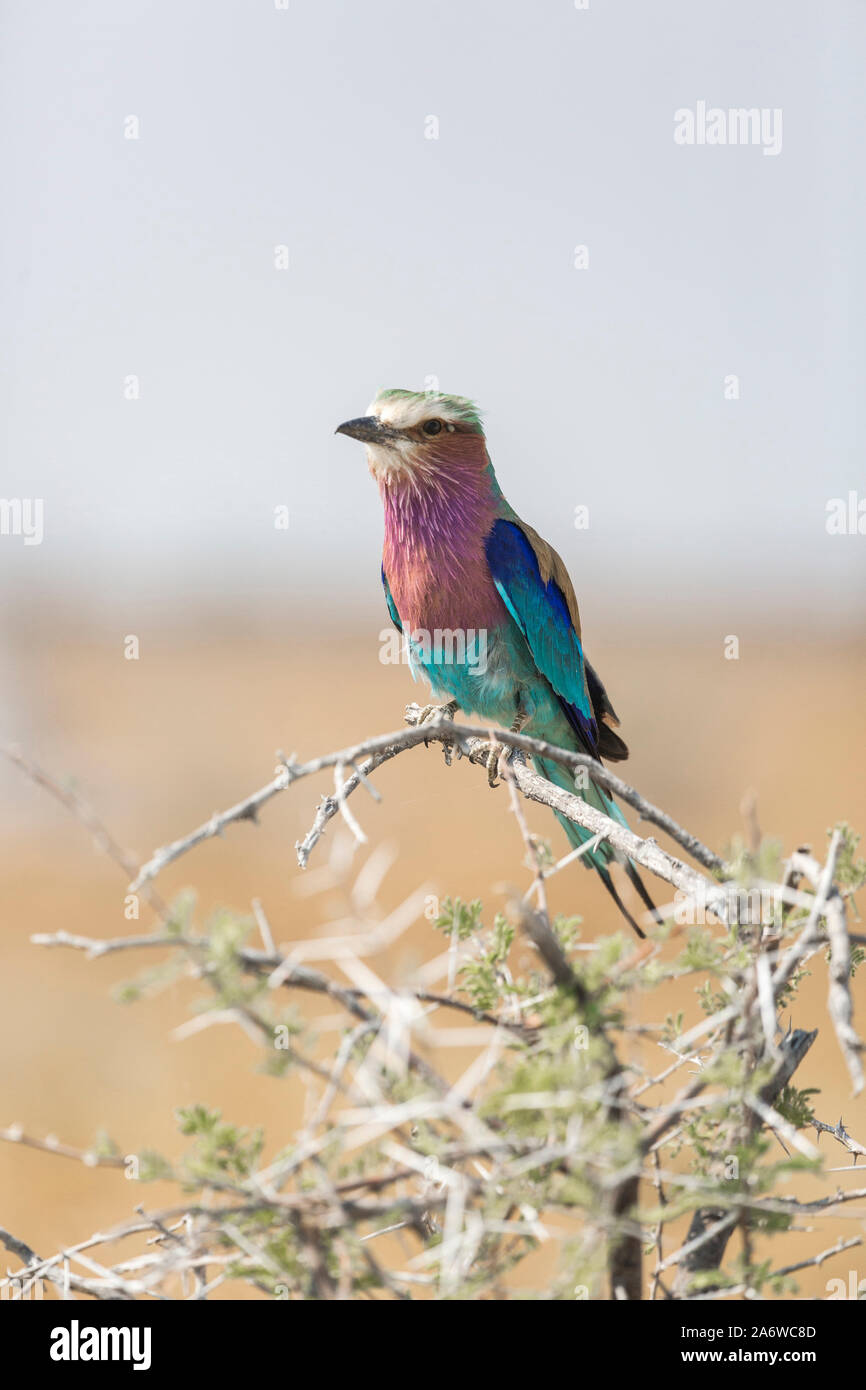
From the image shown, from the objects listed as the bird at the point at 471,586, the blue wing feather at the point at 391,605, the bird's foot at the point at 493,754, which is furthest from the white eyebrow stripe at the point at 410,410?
the bird's foot at the point at 493,754

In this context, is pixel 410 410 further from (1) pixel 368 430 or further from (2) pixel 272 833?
(2) pixel 272 833

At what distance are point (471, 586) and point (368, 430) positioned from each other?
0.76 m

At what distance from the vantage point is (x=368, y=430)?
184 inches

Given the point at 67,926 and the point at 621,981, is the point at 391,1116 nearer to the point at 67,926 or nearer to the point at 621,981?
the point at 621,981

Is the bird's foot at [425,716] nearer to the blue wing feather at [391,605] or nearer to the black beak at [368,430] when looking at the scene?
the blue wing feather at [391,605]

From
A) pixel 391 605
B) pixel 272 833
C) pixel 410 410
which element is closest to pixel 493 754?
pixel 391 605

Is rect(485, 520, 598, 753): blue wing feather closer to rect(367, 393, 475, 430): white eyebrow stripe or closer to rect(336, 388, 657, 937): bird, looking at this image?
rect(336, 388, 657, 937): bird

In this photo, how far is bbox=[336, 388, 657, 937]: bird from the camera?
189 inches

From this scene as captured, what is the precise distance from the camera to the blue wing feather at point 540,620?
16.3ft

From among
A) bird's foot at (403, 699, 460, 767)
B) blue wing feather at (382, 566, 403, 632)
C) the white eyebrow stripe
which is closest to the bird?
the white eyebrow stripe

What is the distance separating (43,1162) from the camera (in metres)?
10.9

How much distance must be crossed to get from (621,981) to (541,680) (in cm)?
350

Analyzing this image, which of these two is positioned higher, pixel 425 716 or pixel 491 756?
pixel 425 716
